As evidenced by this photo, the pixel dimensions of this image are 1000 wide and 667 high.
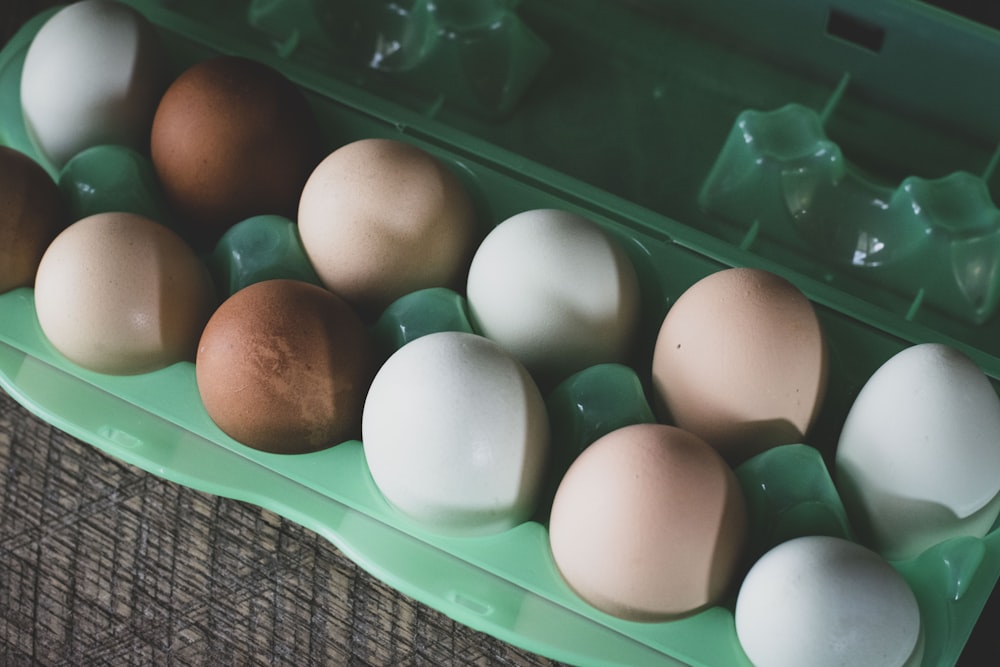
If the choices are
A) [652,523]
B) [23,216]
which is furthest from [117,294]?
[652,523]

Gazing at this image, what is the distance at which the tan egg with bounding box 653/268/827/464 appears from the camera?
0.69 m

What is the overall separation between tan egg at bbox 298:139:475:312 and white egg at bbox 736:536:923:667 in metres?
0.32

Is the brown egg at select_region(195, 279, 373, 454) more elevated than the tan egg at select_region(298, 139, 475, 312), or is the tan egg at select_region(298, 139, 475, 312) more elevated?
the tan egg at select_region(298, 139, 475, 312)

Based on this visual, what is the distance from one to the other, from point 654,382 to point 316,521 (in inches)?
9.5

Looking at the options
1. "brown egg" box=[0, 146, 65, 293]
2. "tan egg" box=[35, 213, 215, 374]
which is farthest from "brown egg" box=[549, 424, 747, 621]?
"brown egg" box=[0, 146, 65, 293]

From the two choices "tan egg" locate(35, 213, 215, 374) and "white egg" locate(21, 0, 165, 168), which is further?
"white egg" locate(21, 0, 165, 168)

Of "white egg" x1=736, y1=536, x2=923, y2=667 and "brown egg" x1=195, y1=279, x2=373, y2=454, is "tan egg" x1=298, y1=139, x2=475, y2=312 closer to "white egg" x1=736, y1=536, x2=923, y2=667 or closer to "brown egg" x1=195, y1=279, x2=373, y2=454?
"brown egg" x1=195, y1=279, x2=373, y2=454

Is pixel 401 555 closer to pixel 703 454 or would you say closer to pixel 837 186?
pixel 703 454

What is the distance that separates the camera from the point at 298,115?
2.73 ft

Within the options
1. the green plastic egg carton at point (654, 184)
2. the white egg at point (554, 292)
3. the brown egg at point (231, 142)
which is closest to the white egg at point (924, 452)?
the green plastic egg carton at point (654, 184)

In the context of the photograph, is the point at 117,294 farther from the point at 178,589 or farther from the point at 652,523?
the point at 652,523

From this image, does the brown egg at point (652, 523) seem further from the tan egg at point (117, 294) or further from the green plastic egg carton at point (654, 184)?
the tan egg at point (117, 294)

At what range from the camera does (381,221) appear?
0.77 meters

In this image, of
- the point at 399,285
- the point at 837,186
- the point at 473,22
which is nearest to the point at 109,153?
the point at 399,285
